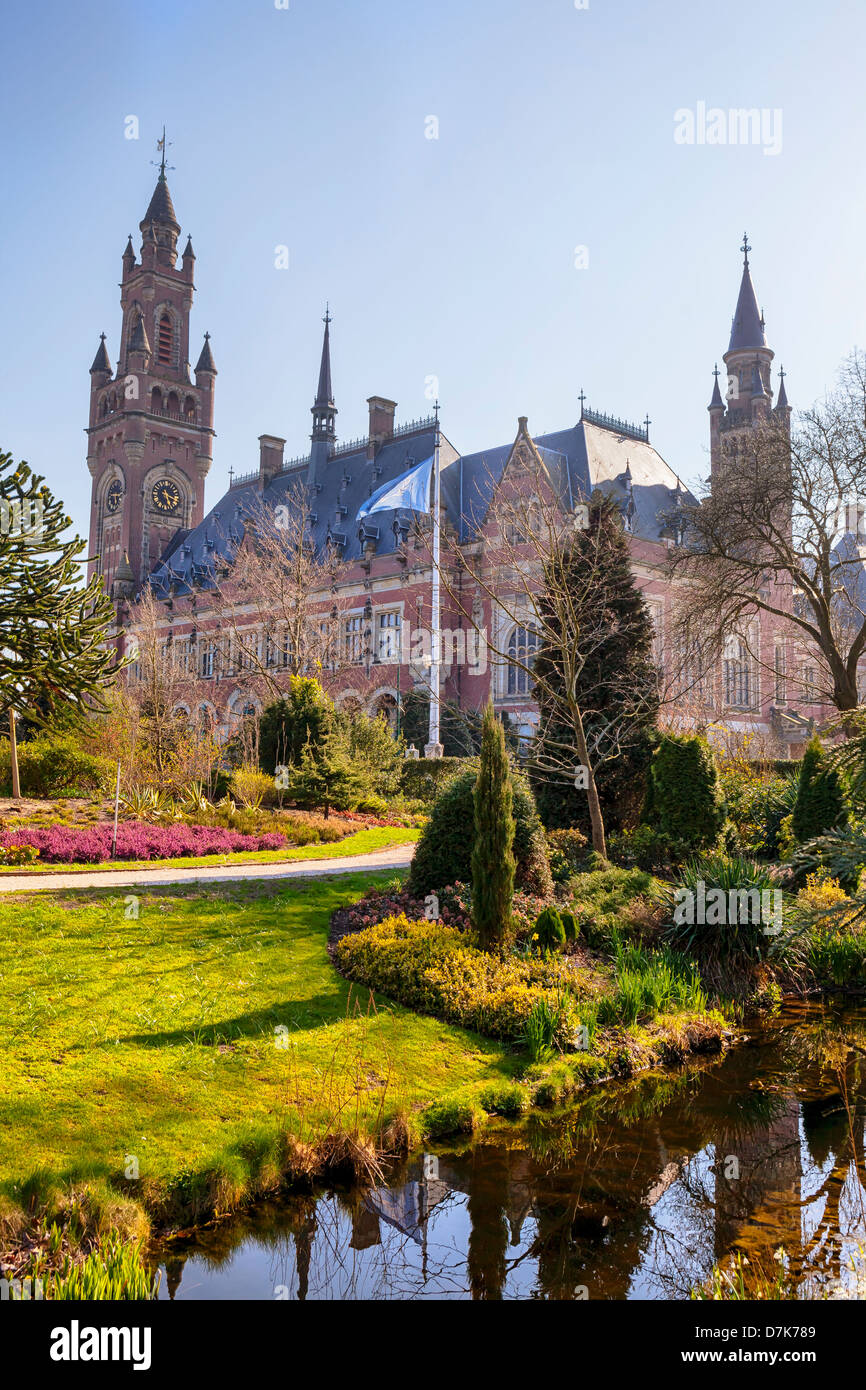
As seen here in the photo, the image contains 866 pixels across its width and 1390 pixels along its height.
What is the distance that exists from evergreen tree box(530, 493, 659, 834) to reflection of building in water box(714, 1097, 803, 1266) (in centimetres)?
852

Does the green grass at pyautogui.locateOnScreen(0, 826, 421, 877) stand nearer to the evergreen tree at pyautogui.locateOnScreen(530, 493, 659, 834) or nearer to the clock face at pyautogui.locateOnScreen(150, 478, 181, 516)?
the evergreen tree at pyautogui.locateOnScreen(530, 493, 659, 834)

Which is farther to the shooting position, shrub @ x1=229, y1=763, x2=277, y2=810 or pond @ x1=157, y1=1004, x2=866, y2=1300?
shrub @ x1=229, y1=763, x2=277, y2=810

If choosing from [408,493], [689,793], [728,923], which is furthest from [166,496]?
[728,923]

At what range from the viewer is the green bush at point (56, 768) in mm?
19047

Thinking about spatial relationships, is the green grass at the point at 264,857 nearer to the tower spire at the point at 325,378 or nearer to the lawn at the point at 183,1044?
the lawn at the point at 183,1044

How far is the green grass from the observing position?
42.2 feet

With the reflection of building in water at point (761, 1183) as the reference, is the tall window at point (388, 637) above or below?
above

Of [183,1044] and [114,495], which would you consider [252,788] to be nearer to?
[183,1044]

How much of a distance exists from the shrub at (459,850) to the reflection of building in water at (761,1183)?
485 cm

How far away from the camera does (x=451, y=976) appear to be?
29.2 feet

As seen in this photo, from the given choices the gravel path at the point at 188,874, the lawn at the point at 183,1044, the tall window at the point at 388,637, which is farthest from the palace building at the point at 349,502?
the lawn at the point at 183,1044

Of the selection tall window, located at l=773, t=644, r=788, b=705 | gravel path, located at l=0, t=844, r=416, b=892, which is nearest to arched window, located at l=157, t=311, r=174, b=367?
tall window, located at l=773, t=644, r=788, b=705

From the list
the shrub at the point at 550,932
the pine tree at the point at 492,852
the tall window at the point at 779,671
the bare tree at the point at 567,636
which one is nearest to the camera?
the pine tree at the point at 492,852
